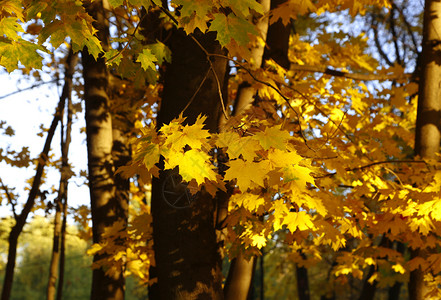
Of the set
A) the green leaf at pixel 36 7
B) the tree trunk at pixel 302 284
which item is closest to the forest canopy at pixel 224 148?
the green leaf at pixel 36 7

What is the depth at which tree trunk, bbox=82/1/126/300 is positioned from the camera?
17.6 ft

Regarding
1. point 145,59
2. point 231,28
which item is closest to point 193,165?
point 231,28

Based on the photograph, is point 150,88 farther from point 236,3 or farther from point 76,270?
point 76,270

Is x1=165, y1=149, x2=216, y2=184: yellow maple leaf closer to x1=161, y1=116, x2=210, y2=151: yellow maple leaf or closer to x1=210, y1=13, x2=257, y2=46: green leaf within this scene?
x1=161, y1=116, x2=210, y2=151: yellow maple leaf

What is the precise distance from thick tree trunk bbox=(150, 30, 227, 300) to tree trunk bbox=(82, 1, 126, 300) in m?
1.50

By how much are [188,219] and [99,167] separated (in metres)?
2.08

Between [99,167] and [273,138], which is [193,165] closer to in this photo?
[273,138]

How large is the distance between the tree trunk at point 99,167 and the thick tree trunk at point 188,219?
4.93 feet

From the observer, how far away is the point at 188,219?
150 inches

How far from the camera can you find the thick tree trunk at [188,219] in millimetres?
3719

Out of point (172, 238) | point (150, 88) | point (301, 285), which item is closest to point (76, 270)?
point (301, 285)

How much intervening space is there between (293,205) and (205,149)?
2.93 ft

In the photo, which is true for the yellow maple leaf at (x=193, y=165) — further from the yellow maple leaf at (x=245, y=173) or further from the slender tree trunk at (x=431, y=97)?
the slender tree trunk at (x=431, y=97)

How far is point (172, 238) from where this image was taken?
12.4ft
